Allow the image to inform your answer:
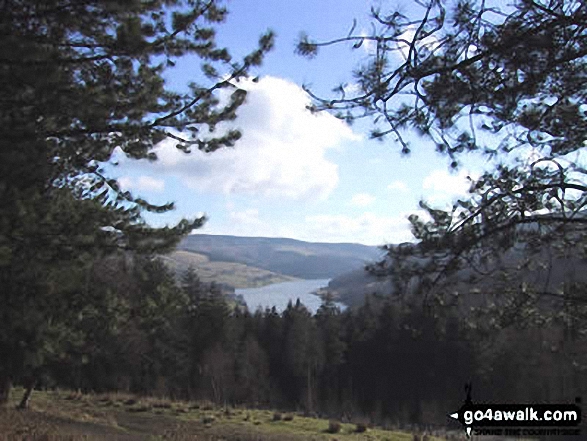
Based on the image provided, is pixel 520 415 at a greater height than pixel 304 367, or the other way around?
pixel 520 415

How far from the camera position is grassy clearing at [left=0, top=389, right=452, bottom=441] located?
12641mm

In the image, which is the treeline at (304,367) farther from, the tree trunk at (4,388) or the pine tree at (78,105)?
the pine tree at (78,105)

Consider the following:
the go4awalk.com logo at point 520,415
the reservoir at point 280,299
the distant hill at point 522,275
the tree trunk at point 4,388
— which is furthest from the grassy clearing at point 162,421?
the reservoir at point 280,299

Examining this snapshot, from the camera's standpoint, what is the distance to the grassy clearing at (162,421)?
12.6 metres

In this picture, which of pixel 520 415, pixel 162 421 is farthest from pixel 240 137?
pixel 162 421

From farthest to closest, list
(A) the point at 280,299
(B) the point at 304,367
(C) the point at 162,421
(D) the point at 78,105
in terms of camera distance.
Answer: (A) the point at 280,299, (B) the point at 304,367, (C) the point at 162,421, (D) the point at 78,105

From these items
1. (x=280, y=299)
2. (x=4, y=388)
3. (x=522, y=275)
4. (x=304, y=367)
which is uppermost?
(x=280, y=299)

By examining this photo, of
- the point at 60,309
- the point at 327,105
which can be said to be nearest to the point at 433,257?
the point at 327,105

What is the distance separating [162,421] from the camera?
53.1 feet

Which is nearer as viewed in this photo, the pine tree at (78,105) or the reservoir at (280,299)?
the pine tree at (78,105)

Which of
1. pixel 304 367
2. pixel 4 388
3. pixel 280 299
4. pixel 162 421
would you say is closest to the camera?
pixel 4 388

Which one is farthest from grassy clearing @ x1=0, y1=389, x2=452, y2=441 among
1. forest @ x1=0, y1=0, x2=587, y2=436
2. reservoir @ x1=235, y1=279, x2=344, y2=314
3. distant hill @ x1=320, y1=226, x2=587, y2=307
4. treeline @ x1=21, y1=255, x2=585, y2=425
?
reservoir @ x1=235, y1=279, x2=344, y2=314

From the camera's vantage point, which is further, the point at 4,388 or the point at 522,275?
the point at 4,388

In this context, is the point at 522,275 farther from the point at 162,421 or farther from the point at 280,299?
the point at 280,299
